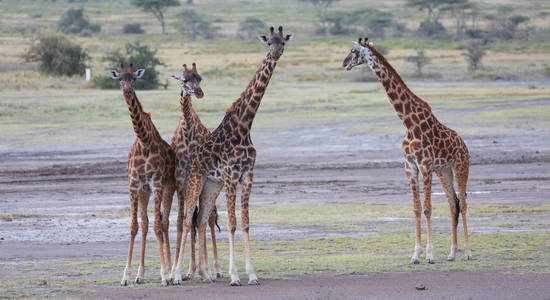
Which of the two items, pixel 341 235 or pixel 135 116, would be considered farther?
pixel 341 235

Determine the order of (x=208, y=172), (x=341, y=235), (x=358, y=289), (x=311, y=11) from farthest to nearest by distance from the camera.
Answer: (x=311, y=11) → (x=341, y=235) → (x=208, y=172) → (x=358, y=289)

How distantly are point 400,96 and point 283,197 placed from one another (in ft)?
21.0

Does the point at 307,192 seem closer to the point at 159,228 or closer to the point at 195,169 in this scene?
the point at 195,169

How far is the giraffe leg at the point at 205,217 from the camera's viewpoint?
10641 millimetres

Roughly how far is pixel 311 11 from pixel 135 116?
4522 inches

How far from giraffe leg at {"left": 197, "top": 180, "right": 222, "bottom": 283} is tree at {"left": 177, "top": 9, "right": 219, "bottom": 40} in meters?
82.6

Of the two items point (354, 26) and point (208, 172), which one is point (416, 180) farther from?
point (354, 26)

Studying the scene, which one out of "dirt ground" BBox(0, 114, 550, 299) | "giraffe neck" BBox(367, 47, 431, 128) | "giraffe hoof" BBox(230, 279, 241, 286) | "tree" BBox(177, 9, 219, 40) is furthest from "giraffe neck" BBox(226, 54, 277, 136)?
"tree" BBox(177, 9, 219, 40)

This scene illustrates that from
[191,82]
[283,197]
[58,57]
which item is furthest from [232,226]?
[58,57]

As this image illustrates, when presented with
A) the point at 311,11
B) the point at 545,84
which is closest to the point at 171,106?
the point at 545,84

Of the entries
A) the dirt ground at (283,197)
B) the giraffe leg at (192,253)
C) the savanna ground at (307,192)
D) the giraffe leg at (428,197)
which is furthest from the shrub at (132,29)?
the giraffe leg at (192,253)

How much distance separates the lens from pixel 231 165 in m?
10.3

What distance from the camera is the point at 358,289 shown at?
980cm

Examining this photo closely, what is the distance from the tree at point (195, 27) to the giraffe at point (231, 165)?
3254 inches
